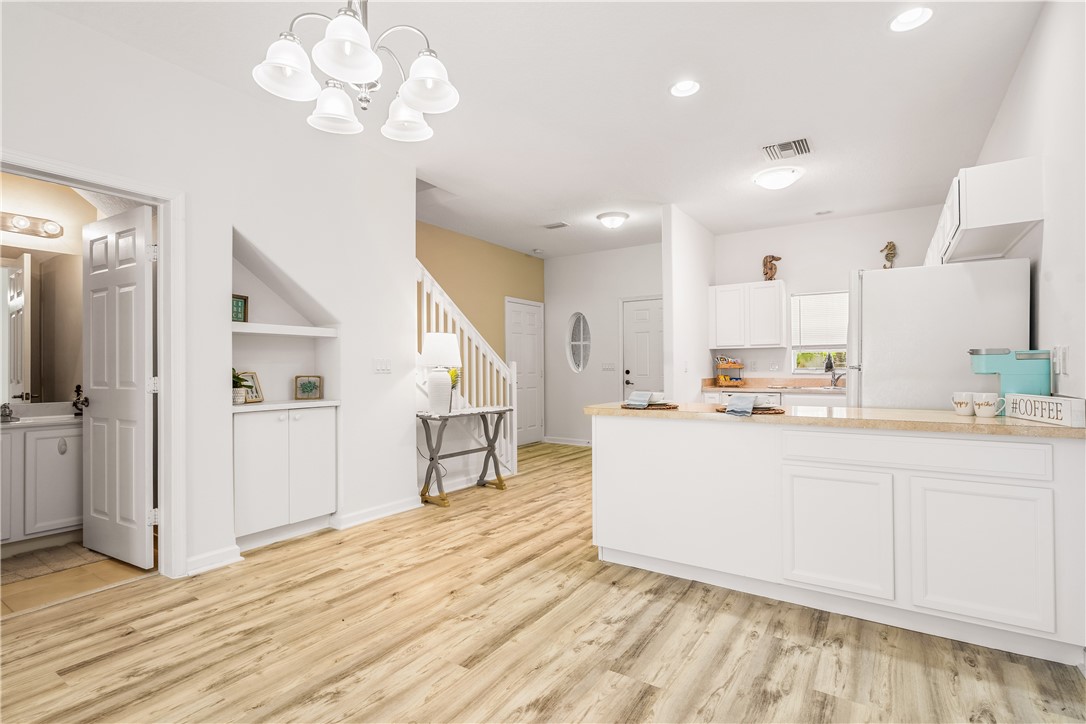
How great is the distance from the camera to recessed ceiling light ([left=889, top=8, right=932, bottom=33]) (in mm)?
2479

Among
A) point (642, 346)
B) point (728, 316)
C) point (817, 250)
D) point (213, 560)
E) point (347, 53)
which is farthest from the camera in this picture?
point (642, 346)

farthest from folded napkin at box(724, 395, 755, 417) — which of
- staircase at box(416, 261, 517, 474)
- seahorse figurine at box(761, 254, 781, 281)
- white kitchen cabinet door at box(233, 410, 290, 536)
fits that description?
seahorse figurine at box(761, 254, 781, 281)

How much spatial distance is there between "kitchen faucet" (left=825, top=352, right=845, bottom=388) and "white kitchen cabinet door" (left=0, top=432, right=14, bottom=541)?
6984 mm

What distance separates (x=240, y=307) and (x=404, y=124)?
1892 mm

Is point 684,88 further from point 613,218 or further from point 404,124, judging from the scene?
point 613,218

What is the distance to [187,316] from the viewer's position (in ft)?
9.82

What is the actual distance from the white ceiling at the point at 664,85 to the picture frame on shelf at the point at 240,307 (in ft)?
3.86

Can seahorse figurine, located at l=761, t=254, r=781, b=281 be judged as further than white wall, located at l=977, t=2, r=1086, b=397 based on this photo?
Yes

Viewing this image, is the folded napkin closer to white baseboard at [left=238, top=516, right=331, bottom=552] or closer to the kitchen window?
white baseboard at [left=238, top=516, right=331, bottom=552]

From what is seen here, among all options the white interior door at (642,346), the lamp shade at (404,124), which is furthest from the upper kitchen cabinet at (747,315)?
the lamp shade at (404,124)

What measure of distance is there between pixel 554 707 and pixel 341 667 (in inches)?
33.5

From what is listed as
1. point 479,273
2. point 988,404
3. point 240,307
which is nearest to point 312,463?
point 240,307

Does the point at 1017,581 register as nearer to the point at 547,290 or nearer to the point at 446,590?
the point at 446,590

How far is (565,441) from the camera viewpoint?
7.87 m
